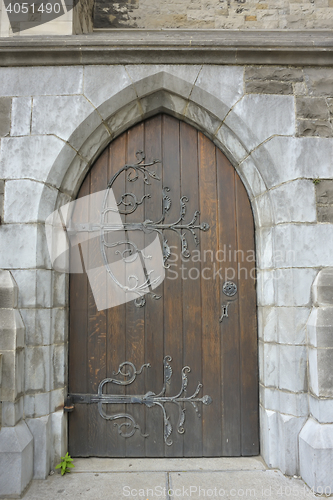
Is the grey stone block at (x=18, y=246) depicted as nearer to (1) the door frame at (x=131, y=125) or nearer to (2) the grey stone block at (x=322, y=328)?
(1) the door frame at (x=131, y=125)

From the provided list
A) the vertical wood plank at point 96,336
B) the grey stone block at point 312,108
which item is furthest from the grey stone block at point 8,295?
the grey stone block at point 312,108

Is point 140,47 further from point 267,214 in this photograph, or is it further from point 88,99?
point 267,214

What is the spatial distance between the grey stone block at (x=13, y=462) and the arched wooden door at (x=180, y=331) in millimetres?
437

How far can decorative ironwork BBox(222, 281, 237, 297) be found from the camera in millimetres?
2639

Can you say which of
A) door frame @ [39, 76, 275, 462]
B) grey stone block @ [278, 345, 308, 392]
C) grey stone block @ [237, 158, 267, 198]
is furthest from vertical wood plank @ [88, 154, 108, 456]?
grey stone block @ [278, 345, 308, 392]

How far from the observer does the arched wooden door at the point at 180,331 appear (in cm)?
257

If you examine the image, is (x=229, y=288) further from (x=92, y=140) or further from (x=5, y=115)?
(x=5, y=115)

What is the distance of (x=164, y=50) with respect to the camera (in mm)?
2475

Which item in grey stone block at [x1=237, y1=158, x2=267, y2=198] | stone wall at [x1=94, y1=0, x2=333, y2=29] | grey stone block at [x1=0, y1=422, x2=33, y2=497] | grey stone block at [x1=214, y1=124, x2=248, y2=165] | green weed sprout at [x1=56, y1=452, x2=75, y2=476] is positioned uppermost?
stone wall at [x1=94, y1=0, x2=333, y2=29]

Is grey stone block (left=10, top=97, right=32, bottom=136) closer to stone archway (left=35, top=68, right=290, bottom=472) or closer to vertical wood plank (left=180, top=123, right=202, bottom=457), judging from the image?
stone archway (left=35, top=68, right=290, bottom=472)

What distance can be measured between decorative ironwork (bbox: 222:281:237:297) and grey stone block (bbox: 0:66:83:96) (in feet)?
5.59

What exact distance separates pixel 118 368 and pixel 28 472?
817 mm

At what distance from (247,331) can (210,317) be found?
287mm

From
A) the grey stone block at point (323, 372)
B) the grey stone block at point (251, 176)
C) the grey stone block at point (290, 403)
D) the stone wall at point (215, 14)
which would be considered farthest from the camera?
the stone wall at point (215, 14)
